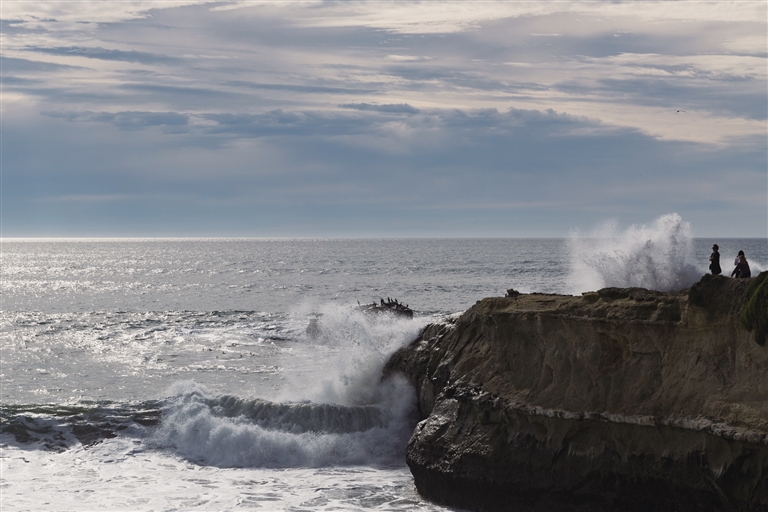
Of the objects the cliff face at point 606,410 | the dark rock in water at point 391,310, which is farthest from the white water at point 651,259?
the cliff face at point 606,410

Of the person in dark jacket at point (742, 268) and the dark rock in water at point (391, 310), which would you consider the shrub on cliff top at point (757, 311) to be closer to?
the person in dark jacket at point (742, 268)

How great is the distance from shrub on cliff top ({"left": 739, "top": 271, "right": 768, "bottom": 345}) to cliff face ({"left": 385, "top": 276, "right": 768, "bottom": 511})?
16cm

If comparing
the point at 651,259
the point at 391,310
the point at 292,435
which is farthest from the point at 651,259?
the point at 292,435

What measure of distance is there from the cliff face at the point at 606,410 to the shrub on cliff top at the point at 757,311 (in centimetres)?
16

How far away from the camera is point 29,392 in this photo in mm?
22203

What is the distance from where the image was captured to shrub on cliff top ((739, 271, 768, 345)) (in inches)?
407

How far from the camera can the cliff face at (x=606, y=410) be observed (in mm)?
10500

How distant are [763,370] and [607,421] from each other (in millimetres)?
2374

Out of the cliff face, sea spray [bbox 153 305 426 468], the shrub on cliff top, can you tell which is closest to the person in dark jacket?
the cliff face

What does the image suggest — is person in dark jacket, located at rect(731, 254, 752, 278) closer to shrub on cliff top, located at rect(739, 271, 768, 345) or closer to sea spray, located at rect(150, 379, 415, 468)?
shrub on cliff top, located at rect(739, 271, 768, 345)

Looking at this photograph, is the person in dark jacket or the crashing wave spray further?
the crashing wave spray

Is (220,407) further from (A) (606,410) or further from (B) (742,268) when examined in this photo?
(B) (742,268)

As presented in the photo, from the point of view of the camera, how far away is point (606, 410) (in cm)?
1176

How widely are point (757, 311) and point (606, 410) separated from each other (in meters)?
2.71
